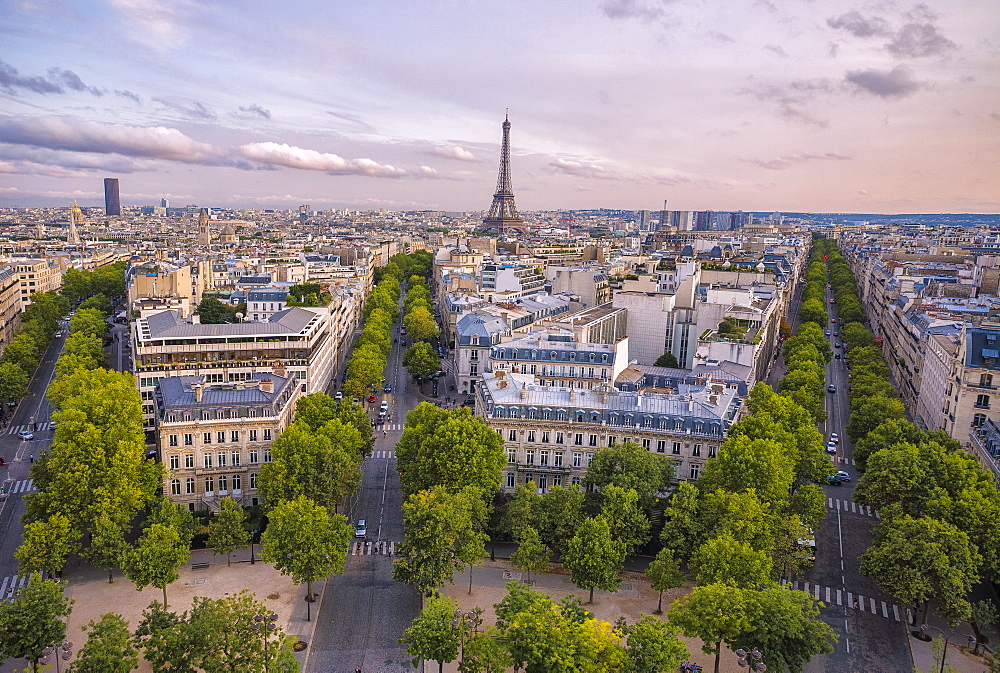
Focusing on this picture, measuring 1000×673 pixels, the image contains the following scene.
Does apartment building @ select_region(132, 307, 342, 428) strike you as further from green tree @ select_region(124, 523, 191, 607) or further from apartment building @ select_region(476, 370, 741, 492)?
green tree @ select_region(124, 523, 191, 607)

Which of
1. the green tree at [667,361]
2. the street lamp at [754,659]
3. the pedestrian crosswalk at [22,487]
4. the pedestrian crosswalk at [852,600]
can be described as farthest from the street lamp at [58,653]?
the green tree at [667,361]

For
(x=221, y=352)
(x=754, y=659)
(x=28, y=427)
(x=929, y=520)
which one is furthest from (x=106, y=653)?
(x=28, y=427)

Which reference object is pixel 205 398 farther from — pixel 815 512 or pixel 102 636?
pixel 815 512

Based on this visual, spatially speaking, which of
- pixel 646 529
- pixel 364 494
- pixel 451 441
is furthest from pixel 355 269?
pixel 646 529

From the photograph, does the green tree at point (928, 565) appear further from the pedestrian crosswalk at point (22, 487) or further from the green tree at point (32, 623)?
the pedestrian crosswalk at point (22, 487)

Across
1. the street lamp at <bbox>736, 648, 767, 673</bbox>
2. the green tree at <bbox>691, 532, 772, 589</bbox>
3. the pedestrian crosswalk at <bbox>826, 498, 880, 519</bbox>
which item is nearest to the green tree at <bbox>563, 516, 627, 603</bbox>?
the green tree at <bbox>691, 532, 772, 589</bbox>

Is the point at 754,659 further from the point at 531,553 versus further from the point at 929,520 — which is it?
the point at 929,520
